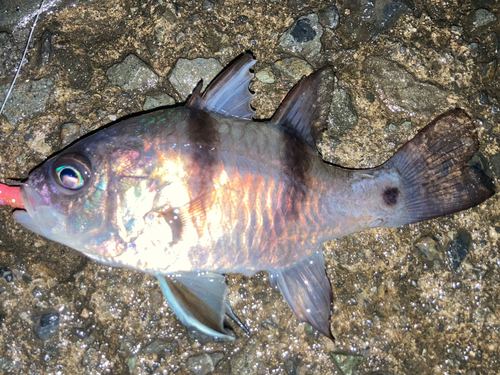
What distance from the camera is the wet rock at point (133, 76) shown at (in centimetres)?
324

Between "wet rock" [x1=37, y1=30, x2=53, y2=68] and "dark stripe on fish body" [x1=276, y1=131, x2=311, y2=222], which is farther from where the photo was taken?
"wet rock" [x1=37, y1=30, x2=53, y2=68]

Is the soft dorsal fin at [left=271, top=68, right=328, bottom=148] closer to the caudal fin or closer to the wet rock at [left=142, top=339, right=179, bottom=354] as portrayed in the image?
the caudal fin

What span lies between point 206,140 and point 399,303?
5.81 feet

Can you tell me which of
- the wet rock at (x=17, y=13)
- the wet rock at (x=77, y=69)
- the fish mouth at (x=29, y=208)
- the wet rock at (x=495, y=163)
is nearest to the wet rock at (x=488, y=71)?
the wet rock at (x=495, y=163)

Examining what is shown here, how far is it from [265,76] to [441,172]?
4.69 ft

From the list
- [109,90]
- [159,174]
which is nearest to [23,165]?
[109,90]

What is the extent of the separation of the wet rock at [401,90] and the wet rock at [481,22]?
61 cm

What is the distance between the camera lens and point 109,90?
3232 millimetres

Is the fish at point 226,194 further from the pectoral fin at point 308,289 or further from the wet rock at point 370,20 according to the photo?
the wet rock at point 370,20

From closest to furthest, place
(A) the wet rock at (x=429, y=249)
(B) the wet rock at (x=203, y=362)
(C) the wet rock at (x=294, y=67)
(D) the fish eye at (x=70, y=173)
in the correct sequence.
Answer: (D) the fish eye at (x=70, y=173) → (B) the wet rock at (x=203, y=362) → (A) the wet rock at (x=429, y=249) → (C) the wet rock at (x=294, y=67)

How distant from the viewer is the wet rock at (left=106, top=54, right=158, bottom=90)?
324 centimetres

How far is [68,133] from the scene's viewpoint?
10.3 feet

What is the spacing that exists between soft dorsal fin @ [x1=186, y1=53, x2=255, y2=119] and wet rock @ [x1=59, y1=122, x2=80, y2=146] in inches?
39.5

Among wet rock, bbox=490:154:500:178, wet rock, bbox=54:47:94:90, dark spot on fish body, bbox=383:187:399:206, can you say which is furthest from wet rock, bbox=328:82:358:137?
wet rock, bbox=54:47:94:90
